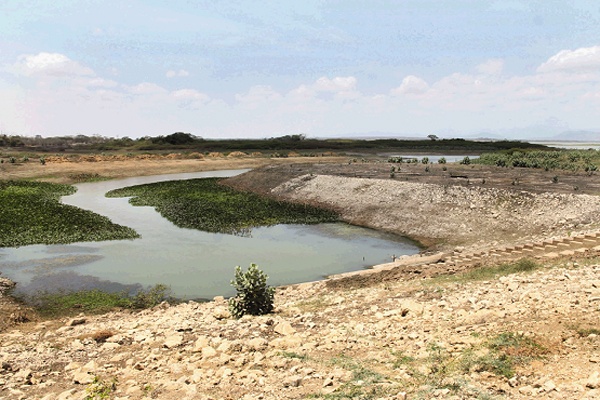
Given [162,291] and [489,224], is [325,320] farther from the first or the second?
[489,224]

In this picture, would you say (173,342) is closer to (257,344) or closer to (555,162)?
(257,344)

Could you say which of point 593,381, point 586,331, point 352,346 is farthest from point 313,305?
point 593,381

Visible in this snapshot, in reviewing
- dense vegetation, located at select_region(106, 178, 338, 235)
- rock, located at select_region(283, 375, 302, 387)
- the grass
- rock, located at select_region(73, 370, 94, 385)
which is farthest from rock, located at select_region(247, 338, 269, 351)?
dense vegetation, located at select_region(106, 178, 338, 235)

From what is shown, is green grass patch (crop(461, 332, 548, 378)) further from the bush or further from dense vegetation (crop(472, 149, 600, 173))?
dense vegetation (crop(472, 149, 600, 173))

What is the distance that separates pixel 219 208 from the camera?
129ft

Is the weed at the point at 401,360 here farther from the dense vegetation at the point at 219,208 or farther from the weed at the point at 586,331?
the dense vegetation at the point at 219,208

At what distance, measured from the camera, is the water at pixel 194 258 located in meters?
20.0

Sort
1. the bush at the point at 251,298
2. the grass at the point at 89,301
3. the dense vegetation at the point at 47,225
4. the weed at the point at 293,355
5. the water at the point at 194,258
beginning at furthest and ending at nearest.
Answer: the dense vegetation at the point at 47,225 → the water at the point at 194,258 → the grass at the point at 89,301 → the bush at the point at 251,298 → the weed at the point at 293,355

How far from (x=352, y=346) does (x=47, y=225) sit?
28.6 meters

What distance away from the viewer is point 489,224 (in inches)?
1105

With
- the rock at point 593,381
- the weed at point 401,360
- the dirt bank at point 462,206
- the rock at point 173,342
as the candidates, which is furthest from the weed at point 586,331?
the dirt bank at point 462,206

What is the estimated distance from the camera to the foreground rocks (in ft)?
23.5

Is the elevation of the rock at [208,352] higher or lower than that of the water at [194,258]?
higher

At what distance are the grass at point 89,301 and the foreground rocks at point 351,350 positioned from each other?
3.22 m
